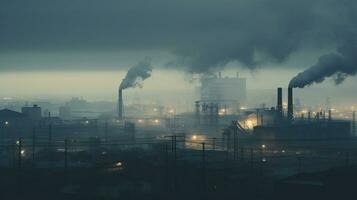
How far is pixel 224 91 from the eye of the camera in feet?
285

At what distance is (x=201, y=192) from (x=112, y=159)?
712cm

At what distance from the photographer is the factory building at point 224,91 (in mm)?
81500

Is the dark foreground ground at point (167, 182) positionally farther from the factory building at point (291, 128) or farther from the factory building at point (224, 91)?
the factory building at point (224, 91)

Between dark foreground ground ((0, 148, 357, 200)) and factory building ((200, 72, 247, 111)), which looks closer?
dark foreground ground ((0, 148, 357, 200))

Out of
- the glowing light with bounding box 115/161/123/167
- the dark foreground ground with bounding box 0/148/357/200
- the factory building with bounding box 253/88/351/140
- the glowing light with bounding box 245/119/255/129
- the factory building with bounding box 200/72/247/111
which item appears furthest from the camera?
the factory building with bounding box 200/72/247/111

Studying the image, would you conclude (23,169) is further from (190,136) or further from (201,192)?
(190,136)

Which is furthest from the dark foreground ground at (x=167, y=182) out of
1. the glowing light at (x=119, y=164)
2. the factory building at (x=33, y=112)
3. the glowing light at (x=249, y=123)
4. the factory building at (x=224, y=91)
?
the factory building at (x=224, y=91)

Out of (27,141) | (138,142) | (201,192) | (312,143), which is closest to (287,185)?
(201,192)

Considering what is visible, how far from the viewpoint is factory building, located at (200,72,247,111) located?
8150 cm

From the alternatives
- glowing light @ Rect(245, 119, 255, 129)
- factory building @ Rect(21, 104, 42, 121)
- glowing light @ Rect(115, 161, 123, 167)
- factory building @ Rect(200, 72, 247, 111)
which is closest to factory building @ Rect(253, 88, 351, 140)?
glowing light @ Rect(245, 119, 255, 129)

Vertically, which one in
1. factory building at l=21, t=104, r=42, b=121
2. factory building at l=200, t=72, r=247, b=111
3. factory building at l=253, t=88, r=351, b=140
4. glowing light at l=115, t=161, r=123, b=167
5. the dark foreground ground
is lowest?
the dark foreground ground

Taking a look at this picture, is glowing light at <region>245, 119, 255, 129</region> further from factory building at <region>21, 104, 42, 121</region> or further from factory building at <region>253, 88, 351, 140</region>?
factory building at <region>21, 104, 42, 121</region>

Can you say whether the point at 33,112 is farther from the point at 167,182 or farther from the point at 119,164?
the point at 167,182

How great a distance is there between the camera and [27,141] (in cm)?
4022
